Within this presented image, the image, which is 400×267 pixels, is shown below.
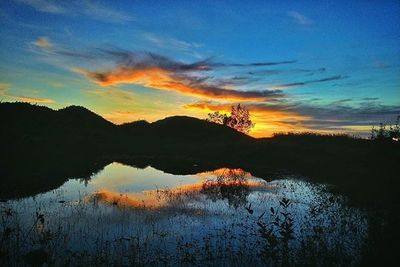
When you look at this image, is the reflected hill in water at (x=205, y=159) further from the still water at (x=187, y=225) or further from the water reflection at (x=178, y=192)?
the water reflection at (x=178, y=192)

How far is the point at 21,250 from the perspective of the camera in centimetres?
1367

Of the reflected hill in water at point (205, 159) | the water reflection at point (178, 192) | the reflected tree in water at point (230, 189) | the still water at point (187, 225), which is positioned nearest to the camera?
the still water at point (187, 225)

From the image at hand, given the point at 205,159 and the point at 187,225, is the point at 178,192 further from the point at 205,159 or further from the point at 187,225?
the point at 205,159

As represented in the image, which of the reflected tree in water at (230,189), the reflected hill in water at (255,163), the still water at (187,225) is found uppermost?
the reflected hill in water at (255,163)

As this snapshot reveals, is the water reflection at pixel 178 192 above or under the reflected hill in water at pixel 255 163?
under

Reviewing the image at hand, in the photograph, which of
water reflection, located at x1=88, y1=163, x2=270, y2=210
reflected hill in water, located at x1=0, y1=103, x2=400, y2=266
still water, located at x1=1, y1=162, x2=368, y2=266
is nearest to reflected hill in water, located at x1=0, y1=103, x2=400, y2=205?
reflected hill in water, located at x1=0, y1=103, x2=400, y2=266

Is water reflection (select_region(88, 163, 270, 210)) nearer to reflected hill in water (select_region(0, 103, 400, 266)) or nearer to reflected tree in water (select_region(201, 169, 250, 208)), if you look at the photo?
reflected tree in water (select_region(201, 169, 250, 208))

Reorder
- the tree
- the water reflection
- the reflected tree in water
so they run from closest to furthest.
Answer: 1. the water reflection
2. the reflected tree in water
3. the tree

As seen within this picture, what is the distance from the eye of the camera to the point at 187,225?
60.6 feet

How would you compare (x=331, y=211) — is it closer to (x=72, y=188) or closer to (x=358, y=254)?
(x=358, y=254)

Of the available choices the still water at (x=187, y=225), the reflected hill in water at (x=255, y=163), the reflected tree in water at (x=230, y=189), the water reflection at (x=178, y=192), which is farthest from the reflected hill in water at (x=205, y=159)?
the reflected tree in water at (x=230, y=189)

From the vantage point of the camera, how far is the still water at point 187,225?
43.8 ft

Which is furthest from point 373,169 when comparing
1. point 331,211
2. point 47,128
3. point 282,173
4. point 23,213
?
point 47,128

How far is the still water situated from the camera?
13359 millimetres
